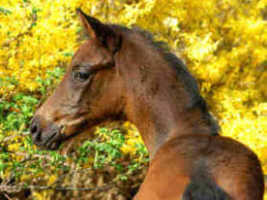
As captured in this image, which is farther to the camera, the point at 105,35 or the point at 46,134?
the point at 46,134

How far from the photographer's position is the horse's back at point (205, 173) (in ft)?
5.59

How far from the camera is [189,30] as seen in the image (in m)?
6.62

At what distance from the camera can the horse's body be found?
1.89 meters

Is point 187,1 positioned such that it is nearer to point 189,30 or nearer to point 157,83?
point 189,30

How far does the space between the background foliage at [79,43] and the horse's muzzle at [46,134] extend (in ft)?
0.55

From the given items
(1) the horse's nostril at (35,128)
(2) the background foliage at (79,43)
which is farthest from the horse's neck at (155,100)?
(1) the horse's nostril at (35,128)

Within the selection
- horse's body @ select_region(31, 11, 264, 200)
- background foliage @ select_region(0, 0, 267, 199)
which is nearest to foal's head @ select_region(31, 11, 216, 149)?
horse's body @ select_region(31, 11, 264, 200)

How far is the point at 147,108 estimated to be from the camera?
242cm

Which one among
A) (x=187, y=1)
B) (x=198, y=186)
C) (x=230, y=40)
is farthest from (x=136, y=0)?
(x=198, y=186)

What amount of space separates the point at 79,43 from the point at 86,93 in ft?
9.63

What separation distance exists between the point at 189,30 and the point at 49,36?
9.50 feet

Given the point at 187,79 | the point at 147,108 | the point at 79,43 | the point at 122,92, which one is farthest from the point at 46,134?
the point at 79,43

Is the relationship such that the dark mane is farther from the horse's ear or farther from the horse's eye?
the horse's eye

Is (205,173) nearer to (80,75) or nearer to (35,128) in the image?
(80,75)
